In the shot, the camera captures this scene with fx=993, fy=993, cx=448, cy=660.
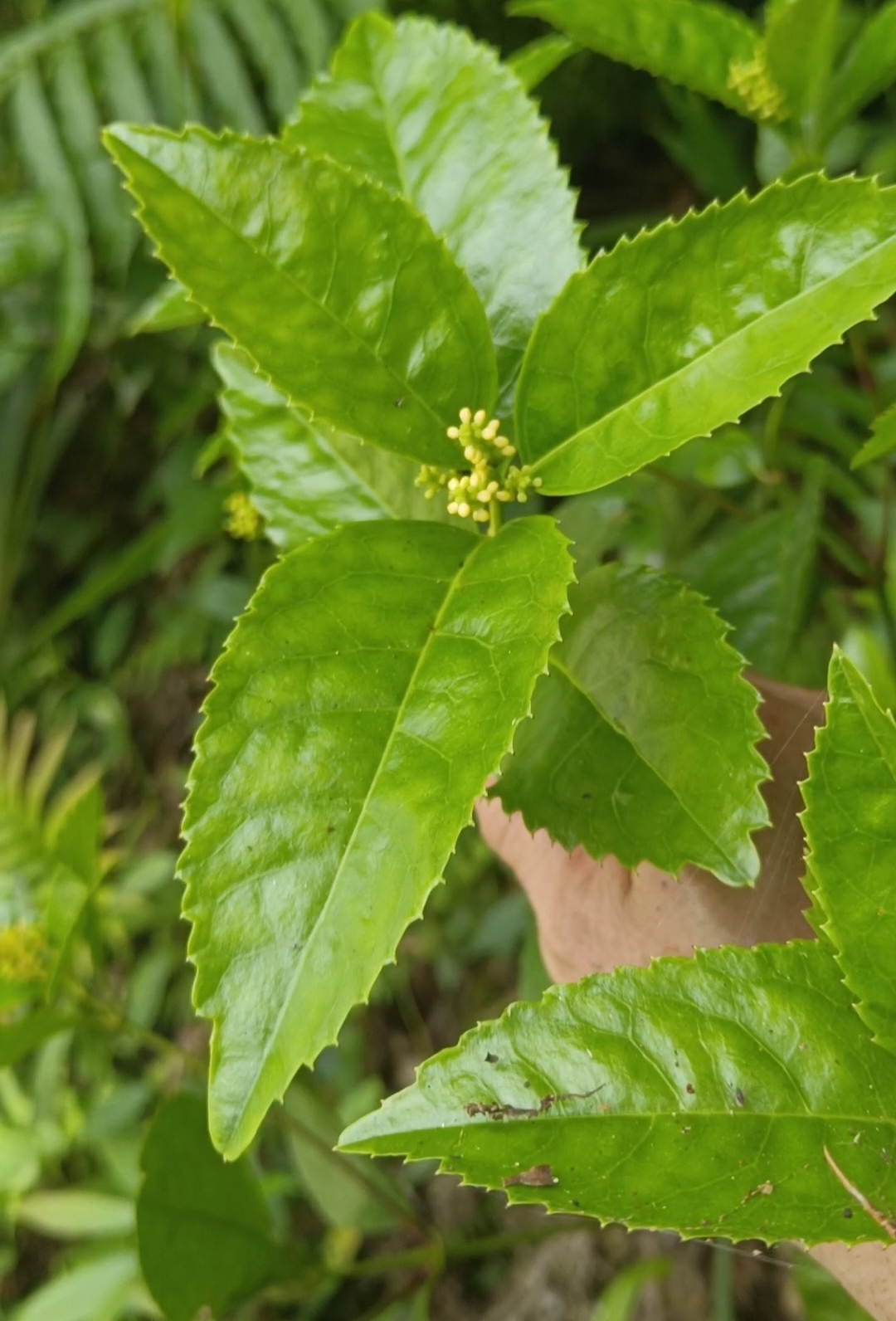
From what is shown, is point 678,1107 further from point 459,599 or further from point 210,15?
point 210,15

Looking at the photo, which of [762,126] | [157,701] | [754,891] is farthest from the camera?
[157,701]

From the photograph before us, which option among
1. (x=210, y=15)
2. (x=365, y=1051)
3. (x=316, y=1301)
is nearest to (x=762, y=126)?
(x=210, y=15)

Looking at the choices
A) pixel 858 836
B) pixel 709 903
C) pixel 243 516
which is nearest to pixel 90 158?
pixel 243 516

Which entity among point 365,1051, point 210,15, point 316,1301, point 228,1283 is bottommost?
point 316,1301

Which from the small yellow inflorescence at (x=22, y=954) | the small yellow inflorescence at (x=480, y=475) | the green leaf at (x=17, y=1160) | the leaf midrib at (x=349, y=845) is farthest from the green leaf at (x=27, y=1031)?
the green leaf at (x=17, y=1160)

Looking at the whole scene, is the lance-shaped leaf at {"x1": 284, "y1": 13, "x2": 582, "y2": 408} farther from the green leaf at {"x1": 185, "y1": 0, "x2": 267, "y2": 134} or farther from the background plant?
the green leaf at {"x1": 185, "y1": 0, "x2": 267, "y2": 134}

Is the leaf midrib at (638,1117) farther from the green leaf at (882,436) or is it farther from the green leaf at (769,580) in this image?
the green leaf at (769,580)

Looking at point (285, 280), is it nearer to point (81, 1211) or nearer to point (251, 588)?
point (251, 588)
